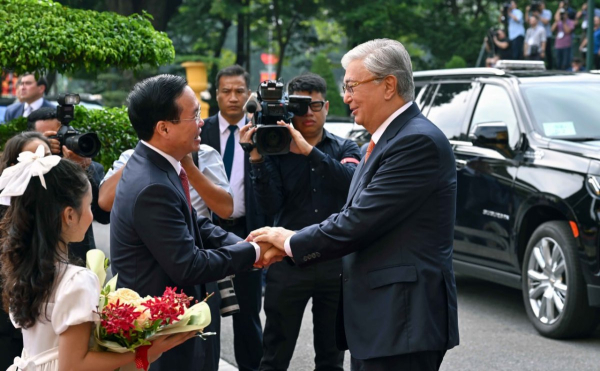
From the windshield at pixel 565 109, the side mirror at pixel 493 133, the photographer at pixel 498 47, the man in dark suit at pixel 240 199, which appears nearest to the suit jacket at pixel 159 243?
the man in dark suit at pixel 240 199

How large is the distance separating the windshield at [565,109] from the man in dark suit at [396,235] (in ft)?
14.0

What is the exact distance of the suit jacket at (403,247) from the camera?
12.7ft

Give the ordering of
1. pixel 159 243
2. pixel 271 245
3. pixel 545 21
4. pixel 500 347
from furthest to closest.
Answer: pixel 545 21
pixel 500 347
pixel 271 245
pixel 159 243

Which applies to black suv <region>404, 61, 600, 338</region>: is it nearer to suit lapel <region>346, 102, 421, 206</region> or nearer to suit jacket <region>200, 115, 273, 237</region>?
suit jacket <region>200, 115, 273, 237</region>

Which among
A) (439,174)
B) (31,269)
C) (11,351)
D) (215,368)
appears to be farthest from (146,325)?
(11,351)

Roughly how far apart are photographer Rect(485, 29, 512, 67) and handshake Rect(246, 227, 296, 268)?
16039mm

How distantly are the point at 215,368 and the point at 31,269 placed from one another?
1264mm

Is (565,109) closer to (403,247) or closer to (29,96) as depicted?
(403,247)

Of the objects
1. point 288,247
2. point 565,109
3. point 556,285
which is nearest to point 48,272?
point 288,247

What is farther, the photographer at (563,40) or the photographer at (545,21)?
the photographer at (563,40)

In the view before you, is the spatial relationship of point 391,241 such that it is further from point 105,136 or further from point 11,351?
point 105,136

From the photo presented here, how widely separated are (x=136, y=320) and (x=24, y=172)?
685mm

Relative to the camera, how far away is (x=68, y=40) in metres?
7.22

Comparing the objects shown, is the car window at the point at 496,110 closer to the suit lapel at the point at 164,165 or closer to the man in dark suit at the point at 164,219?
the man in dark suit at the point at 164,219
